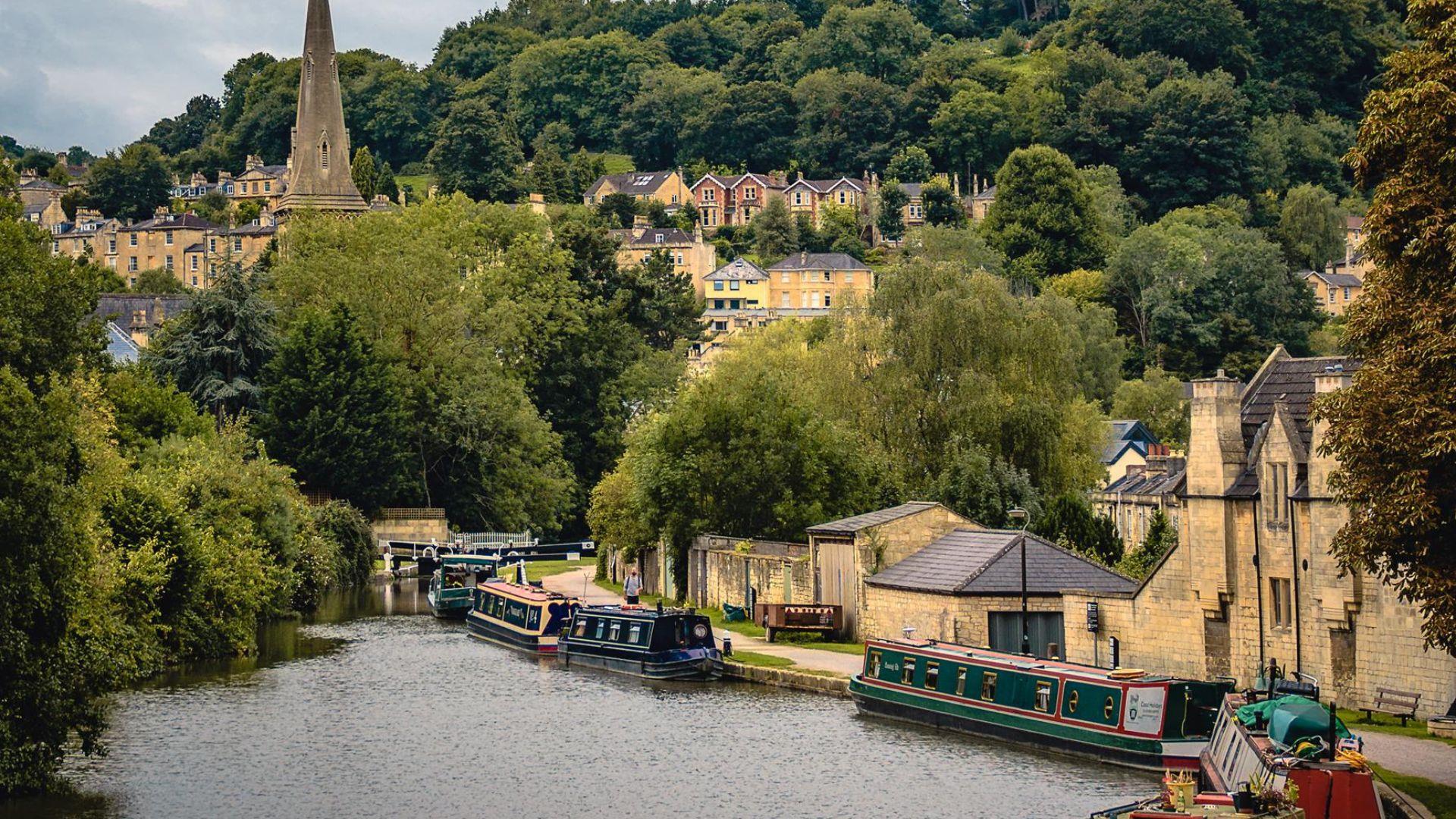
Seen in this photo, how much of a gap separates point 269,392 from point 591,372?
1935 cm

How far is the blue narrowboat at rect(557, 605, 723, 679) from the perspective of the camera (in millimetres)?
45656

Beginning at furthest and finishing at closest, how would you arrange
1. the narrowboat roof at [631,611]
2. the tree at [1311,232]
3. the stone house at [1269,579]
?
the tree at [1311,232] < the narrowboat roof at [631,611] < the stone house at [1269,579]

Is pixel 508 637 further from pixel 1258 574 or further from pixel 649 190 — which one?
pixel 649 190

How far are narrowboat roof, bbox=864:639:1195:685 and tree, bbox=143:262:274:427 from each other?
141 feet

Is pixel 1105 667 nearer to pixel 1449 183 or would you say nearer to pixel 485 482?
pixel 1449 183

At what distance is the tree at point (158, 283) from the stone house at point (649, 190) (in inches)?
1626

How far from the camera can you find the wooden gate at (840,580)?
156 ft

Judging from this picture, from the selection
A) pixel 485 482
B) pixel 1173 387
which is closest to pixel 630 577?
pixel 485 482

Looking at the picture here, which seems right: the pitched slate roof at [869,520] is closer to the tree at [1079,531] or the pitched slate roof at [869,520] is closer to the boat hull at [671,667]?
the boat hull at [671,667]

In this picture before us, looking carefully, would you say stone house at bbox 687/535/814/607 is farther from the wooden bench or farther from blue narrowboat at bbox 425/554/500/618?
the wooden bench

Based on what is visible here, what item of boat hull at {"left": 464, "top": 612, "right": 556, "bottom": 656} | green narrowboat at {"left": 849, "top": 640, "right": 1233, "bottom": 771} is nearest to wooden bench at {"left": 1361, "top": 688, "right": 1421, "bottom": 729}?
green narrowboat at {"left": 849, "top": 640, "right": 1233, "bottom": 771}

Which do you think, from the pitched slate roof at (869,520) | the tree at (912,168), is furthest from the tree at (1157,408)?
the tree at (912,168)

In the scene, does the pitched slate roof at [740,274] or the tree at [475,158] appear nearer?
the pitched slate roof at [740,274]

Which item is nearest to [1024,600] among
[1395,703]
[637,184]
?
[1395,703]
